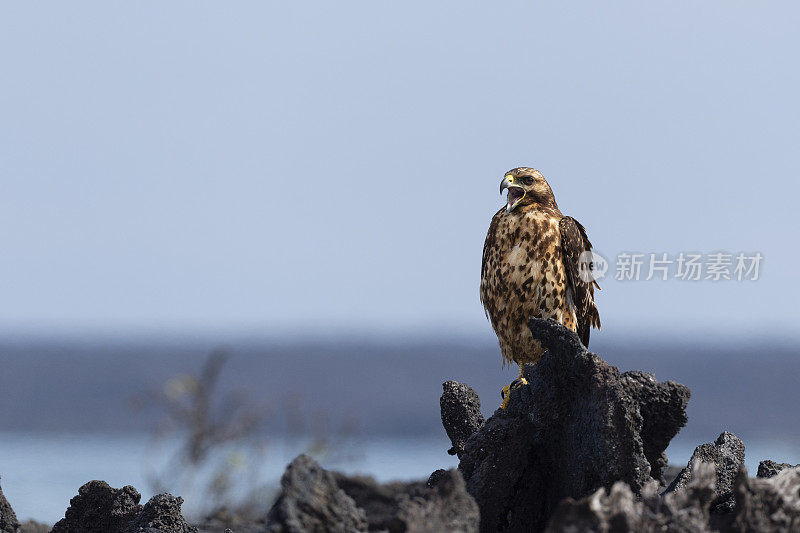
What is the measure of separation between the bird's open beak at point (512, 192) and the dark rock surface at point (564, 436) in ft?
5.99

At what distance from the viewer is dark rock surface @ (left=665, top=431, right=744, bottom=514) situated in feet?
21.3

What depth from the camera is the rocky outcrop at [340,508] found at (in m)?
4.20

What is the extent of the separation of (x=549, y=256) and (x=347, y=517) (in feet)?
13.1

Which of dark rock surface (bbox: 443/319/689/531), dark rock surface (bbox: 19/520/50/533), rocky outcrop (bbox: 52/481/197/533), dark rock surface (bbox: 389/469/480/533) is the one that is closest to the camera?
dark rock surface (bbox: 389/469/480/533)

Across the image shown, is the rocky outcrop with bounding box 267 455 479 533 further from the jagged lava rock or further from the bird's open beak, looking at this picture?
the bird's open beak

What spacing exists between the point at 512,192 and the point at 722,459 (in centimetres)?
278

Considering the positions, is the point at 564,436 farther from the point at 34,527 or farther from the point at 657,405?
the point at 34,527

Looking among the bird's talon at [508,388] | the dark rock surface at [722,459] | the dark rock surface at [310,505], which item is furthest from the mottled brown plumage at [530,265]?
the dark rock surface at [310,505]

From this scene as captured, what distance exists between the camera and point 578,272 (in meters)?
8.05

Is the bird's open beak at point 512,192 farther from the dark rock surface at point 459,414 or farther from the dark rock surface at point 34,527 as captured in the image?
the dark rock surface at point 34,527

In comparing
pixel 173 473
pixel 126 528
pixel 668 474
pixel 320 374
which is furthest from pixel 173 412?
pixel 320 374

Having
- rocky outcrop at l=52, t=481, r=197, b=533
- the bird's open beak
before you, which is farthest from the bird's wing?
rocky outcrop at l=52, t=481, r=197, b=533

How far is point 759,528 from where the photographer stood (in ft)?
14.9

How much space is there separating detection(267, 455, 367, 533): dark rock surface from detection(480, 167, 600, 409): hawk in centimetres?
358
